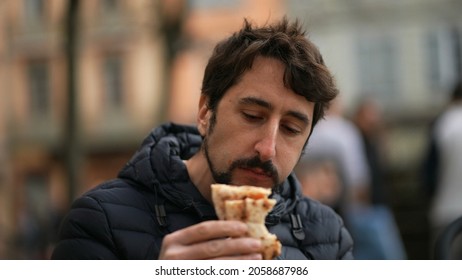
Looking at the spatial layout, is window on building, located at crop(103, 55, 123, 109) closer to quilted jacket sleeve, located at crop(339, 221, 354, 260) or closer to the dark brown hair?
quilted jacket sleeve, located at crop(339, 221, 354, 260)

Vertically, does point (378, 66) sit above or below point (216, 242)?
below

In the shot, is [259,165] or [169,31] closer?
[259,165]

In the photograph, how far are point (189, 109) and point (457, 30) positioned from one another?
4388mm

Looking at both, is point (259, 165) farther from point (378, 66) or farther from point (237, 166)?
point (378, 66)

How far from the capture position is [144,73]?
65.5 feet

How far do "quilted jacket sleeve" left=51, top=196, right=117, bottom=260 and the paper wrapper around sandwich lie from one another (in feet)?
0.92

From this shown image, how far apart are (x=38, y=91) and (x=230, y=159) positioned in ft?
59.5

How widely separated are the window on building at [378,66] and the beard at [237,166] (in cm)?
1558

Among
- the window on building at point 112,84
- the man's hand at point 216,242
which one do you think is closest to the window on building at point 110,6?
the window on building at point 112,84

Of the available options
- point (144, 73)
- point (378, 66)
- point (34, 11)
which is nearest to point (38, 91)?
point (144, 73)

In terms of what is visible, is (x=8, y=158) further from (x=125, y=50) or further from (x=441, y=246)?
(x=441, y=246)

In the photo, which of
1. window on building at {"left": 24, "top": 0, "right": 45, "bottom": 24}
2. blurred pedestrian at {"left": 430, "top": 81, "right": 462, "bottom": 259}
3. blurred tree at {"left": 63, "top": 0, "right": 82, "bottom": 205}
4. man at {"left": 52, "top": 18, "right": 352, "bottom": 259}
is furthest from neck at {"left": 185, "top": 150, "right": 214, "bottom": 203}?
window on building at {"left": 24, "top": 0, "right": 45, "bottom": 24}

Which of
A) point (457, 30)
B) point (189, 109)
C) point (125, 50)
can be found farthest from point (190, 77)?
point (457, 30)

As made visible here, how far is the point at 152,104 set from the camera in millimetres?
19250
